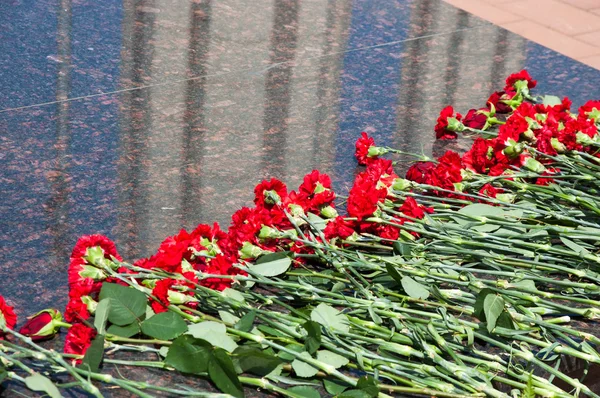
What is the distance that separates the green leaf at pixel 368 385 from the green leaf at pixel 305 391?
0.19 feet

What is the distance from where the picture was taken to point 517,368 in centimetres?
124

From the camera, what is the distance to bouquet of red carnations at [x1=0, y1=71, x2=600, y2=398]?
1199 millimetres

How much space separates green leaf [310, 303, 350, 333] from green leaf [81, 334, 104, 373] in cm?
31

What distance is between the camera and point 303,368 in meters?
1.21

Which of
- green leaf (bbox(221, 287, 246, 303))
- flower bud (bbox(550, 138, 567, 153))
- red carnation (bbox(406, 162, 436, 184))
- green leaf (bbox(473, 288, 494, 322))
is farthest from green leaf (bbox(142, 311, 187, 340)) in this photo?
flower bud (bbox(550, 138, 567, 153))

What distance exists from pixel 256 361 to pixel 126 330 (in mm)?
211

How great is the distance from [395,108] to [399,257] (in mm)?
858

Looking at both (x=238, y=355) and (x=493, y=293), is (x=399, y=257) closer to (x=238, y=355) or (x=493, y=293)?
(x=493, y=293)

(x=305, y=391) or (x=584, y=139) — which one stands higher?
(x=584, y=139)

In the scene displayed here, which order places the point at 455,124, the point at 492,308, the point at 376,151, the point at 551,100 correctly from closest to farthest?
the point at 492,308 → the point at 376,151 → the point at 455,124 → the point at 551,100

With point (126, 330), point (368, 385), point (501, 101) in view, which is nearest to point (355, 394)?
point (368, 385)

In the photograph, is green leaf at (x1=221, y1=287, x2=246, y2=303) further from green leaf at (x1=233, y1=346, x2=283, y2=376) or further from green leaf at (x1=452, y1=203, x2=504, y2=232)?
green leaf at (x1=452, y1=203, x2=504, y2=232)

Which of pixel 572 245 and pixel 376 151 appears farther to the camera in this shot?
A: pixel 376 151

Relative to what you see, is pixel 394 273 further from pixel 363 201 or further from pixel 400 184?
pixel 400 184
